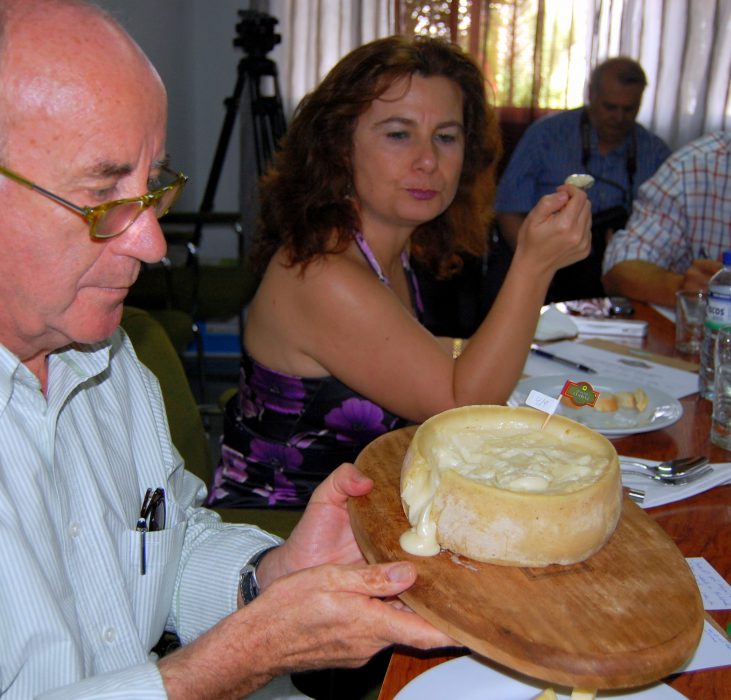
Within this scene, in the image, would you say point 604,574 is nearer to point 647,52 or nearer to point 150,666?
point 150,666

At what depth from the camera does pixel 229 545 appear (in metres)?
1.30

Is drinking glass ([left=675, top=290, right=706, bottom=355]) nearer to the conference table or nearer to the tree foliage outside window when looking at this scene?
the conference table

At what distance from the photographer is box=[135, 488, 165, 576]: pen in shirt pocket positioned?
3.80 ft

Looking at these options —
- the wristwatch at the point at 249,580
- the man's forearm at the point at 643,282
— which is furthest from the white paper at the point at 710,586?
the man's forearm at the point at 643,282

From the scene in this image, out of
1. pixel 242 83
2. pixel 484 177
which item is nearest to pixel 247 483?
pixel 484 177

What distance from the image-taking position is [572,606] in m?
0.82

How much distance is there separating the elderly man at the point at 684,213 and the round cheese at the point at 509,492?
182 centimetres

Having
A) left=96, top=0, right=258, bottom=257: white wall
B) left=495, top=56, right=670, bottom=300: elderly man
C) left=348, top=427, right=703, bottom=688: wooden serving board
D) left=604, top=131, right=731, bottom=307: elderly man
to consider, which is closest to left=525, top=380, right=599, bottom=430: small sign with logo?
left=348, top=427, right=703, bottom=688: wooden serving board

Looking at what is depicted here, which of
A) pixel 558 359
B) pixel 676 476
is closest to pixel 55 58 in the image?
pixel 676 476

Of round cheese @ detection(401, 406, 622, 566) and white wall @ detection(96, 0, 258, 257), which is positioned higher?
white wall @ detection(96, 0, 258, 257)

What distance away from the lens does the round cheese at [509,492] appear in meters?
0.88

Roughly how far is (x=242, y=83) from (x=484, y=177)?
2.56 metres

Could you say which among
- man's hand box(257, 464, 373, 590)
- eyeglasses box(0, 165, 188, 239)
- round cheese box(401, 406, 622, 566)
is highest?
eyeglasses box(0, 165, 188, 239)

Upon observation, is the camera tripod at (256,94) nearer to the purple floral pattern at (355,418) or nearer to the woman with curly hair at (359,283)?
the woman with curly hair at (359,283)
